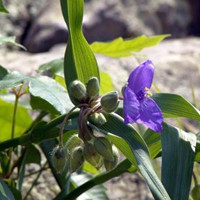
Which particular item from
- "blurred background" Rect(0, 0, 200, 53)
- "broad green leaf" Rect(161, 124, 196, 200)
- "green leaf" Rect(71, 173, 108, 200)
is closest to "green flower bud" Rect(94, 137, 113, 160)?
"broad green leaf" Rect(161, 124, 196, 200)

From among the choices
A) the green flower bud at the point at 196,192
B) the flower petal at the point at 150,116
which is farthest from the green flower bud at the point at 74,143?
the green flower bud at the point at 196,192

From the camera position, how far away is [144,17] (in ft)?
12.6

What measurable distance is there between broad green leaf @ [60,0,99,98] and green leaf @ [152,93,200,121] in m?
0.14

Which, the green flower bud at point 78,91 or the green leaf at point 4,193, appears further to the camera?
the green leaf at point 4,193

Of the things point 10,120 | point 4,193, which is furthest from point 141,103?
point 10,120

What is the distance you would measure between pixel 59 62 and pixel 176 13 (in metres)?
2.79

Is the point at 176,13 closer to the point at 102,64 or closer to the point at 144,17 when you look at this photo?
the point at 144,17

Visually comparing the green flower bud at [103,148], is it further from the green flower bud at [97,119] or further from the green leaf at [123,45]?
the green leaf at [123,45]

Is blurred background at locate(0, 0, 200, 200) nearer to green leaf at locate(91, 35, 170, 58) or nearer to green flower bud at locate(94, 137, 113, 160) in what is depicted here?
green leaf at locate(91, 35, 170, 58)

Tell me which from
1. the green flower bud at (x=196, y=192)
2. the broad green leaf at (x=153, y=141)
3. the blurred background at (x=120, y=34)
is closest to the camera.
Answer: the broad green leaf at (x=153, y=141)

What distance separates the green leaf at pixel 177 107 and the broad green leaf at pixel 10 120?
519mm

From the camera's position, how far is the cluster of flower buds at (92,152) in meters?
0.94

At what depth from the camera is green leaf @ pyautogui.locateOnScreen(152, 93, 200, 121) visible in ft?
3.41

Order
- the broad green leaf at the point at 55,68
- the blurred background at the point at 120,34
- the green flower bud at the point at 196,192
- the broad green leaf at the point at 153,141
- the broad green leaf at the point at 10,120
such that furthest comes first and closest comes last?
1. the blurred background at the point at 120,34
2. the broad green leaf at the point at 10,120
3. the broad green leaf at the point at 55,68
4. the green flower bud at the point at 196,192
5. the broad green leaf at the point at 153,141
